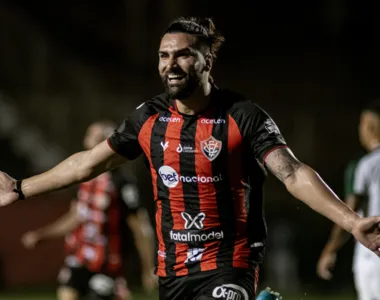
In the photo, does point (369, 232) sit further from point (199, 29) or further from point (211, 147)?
point (199, 29)

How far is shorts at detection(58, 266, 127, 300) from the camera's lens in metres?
8.76

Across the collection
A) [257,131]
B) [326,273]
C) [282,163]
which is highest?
[257,131]

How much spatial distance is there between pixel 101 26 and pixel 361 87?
6.47m

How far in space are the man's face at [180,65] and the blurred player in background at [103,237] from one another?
352 centimetres

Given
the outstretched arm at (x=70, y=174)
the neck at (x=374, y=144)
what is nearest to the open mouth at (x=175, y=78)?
the outstretched arm at (x=70, y=174)

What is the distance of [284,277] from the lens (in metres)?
17.7

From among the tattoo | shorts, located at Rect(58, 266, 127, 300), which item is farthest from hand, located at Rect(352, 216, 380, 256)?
shorts, located at Rect(58, 266, 127, 300)

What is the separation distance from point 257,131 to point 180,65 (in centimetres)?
58

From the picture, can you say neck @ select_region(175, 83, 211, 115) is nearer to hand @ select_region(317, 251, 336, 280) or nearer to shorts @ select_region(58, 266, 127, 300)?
hand @ select_region(317, 251, 336, 280)

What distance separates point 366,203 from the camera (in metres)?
8.12

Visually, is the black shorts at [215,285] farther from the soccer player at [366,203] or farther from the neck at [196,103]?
the soccer player at [366,203]

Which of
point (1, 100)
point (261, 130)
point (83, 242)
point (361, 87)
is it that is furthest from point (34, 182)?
point (361, 87)

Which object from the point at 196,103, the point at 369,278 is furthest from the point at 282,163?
the point at 369,278

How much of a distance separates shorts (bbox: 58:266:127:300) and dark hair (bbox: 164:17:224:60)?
12.3 ft
